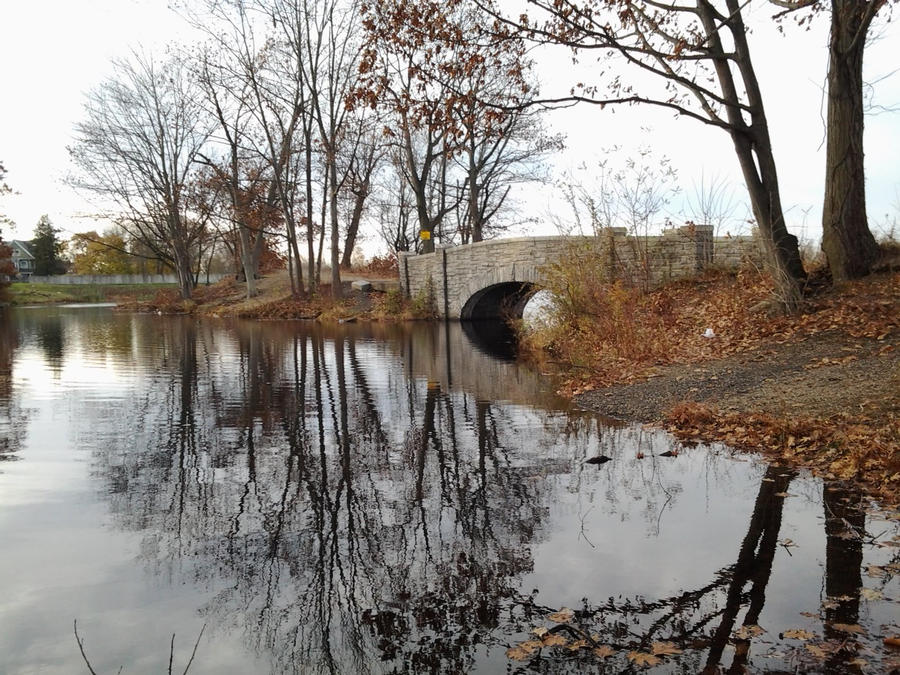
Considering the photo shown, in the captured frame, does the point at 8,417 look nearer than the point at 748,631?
No

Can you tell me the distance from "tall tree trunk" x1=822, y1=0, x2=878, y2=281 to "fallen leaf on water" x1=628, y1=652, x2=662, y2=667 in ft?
30.9

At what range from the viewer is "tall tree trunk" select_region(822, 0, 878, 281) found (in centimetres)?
1002

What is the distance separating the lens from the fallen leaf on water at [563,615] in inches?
127

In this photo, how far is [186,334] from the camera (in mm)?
21906

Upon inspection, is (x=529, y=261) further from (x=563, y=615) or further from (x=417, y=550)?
(x=563, y=615)

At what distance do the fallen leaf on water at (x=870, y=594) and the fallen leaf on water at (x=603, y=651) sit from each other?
4.38ft

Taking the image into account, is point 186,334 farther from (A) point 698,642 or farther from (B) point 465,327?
(A) point 698,642

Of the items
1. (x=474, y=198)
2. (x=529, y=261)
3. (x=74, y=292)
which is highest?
(x=474, y=198)

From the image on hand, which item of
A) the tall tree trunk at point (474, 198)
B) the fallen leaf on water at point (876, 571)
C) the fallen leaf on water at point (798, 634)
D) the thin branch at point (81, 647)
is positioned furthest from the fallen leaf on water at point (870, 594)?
the tall tree trunk at point (474, 198)

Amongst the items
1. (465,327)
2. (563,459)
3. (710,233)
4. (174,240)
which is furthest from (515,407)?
(174,240)

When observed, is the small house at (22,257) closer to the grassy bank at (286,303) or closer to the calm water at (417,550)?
the grassy bank at (286,303)

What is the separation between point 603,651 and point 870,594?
142cm

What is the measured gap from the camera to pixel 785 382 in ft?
24.8

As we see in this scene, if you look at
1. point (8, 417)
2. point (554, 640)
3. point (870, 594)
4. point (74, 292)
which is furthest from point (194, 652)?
point (74, 292)
